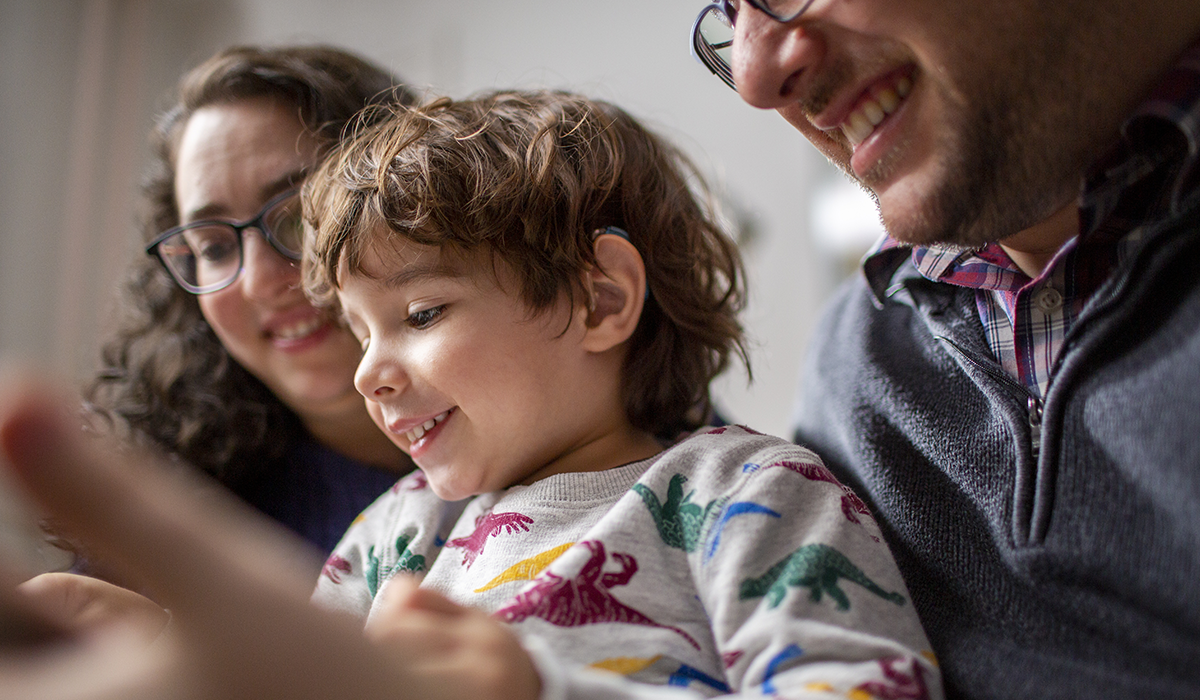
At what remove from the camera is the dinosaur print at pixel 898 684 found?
0.61m

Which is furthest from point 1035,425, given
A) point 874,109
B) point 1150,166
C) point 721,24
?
point 721,24

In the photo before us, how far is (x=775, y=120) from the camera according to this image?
10.1ft

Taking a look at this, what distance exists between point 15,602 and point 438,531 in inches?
23.9

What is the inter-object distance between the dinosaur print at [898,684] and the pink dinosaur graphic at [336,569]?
0.69 m

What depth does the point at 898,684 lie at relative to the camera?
0.62 metres

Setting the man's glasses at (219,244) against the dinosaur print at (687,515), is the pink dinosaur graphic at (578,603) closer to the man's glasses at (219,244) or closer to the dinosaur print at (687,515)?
the dinosaur print at (687,515)

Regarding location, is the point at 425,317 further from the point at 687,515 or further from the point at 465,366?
the point at 687,515

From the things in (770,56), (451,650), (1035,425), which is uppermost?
(770,56)

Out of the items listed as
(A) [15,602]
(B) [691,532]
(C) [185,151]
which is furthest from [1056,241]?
(C) [185,151]

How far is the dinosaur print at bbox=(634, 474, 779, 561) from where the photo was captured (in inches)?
29.9

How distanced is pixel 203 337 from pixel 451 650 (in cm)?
113

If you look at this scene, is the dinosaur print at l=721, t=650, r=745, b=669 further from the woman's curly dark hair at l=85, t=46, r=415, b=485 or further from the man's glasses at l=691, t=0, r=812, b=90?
the woman's curly dark hair at l=85, t=46, r=415, b=485

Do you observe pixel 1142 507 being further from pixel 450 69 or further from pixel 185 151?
pixel 450 69

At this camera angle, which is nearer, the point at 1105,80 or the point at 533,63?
the point at 1105,80
